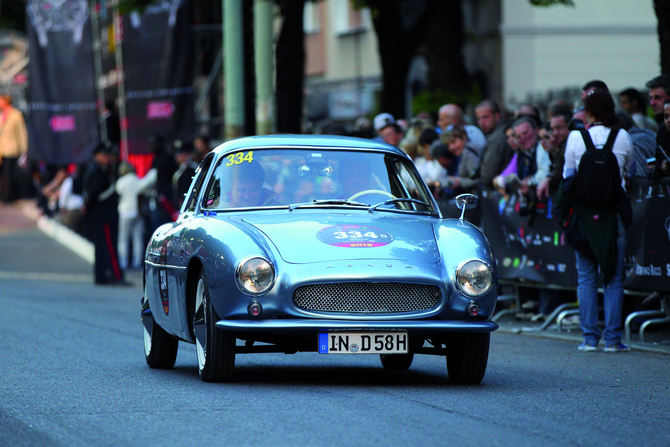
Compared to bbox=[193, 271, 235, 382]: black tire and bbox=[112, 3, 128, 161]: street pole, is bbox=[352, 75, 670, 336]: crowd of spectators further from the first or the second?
bbox=[112, 3, 128, 161]: street pole

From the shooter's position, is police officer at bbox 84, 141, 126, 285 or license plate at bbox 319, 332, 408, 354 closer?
license plate at bbox 319, 332, 408, 354

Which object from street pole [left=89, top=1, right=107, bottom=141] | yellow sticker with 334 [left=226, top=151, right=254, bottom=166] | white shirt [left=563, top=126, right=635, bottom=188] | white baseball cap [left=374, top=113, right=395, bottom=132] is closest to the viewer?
yellow sticker with 334 [left=226, top=151, right=254, bottom=166]

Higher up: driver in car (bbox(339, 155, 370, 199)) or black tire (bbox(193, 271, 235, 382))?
driver in car (bbox(339, 155, 370, 199))

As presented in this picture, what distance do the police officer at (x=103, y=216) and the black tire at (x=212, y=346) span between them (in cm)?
1191

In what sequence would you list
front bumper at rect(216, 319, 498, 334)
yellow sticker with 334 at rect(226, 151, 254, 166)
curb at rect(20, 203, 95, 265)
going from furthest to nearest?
1. curb at rect(20, 203, 95, 265)
2. yellow sticker with 334 at rect(226, 151, 254, 166)
3. front bumper at rect(216, 319, 498, 334)

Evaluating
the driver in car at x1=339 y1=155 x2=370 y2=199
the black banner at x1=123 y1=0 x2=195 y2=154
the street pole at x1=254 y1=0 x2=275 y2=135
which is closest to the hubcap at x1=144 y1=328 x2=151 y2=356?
the driver in car at x1=339 y1=155 x2=370 y2=199

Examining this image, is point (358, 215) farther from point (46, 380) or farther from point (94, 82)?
point (94, 82)

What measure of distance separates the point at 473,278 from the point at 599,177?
8.89 feet

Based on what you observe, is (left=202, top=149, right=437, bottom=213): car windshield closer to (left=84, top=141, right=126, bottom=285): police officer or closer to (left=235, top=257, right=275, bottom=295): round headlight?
(left=235, top=257, right=275, bottom=295): round headlight

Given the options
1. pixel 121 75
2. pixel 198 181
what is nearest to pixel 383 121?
pixel 198 181

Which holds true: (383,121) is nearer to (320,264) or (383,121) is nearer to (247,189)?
(247,189)

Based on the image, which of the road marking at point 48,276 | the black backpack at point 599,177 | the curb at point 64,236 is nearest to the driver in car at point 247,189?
the black backpack at point 599,177

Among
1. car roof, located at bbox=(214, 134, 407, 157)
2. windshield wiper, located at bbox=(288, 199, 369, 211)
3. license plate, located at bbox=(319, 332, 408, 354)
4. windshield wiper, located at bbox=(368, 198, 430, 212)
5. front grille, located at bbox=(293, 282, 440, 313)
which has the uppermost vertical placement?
car roof, located at bbox=(214, 134, 407, 157)

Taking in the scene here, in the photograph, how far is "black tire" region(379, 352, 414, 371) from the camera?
9375 millimetres
